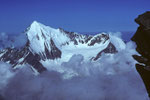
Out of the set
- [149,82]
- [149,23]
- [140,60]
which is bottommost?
[149,82]

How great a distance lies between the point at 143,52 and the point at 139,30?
2981mm

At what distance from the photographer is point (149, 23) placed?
29.7 metres

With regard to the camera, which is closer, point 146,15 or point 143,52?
point 146,15

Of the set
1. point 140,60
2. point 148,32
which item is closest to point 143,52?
point 140,60

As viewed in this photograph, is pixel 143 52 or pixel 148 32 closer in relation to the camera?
pixel 148 32

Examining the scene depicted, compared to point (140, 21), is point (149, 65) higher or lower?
lower

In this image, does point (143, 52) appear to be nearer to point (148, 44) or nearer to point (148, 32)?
point (148, 44)

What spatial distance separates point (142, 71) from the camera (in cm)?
3309

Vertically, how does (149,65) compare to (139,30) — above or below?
below

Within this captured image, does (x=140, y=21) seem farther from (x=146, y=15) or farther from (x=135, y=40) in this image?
(x=135, y=40)

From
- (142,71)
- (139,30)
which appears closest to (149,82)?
(142,71)

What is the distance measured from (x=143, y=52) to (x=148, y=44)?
4.65 ft

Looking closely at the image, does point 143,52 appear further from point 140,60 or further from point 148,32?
point 148,32

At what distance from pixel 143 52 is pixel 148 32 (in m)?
3.50
